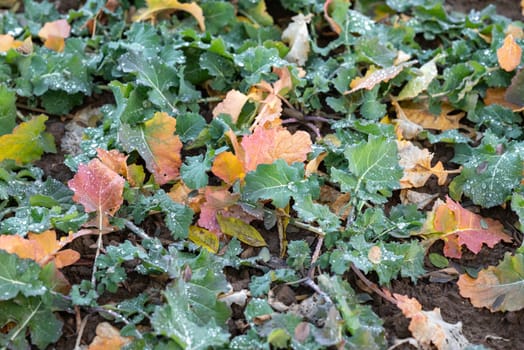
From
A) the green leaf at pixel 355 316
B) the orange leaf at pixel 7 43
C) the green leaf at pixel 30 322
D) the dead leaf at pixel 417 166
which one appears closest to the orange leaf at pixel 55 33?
the orange leaf at pixel 7 43

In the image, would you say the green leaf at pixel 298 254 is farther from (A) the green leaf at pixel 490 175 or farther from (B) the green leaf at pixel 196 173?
(A) the green leaf at pixel 490 175

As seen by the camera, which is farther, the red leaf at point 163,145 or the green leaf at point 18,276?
the red leaf at point 163,145

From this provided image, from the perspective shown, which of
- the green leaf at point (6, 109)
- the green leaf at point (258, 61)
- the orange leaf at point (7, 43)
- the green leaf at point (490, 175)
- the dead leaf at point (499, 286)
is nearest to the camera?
the dead leaf at point (499, 286)

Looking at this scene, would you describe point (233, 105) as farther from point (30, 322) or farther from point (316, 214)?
point (30, 322)

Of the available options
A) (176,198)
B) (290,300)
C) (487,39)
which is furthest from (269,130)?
(487,39)

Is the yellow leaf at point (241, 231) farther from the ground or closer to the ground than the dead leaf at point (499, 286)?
farther from the ground

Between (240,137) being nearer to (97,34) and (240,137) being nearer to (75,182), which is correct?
(75,182)

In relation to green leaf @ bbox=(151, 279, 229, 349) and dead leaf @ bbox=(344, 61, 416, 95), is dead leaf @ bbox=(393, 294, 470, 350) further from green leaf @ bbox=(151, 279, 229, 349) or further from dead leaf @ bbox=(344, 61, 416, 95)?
dead leaf @ bbox=(344, 61, 416, 95)
